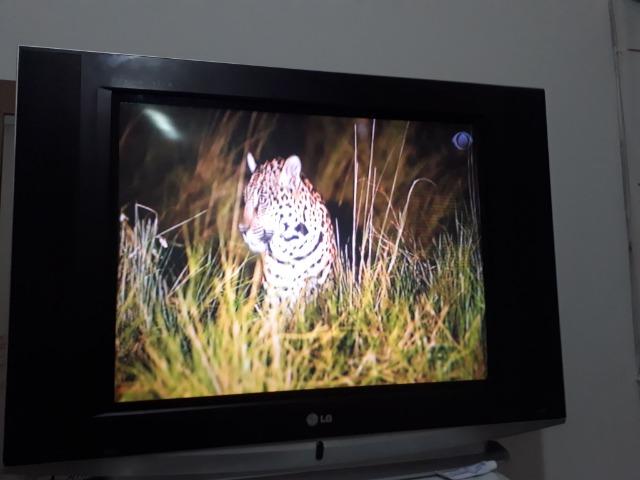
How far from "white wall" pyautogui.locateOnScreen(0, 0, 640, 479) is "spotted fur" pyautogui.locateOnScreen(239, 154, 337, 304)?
0.44 m

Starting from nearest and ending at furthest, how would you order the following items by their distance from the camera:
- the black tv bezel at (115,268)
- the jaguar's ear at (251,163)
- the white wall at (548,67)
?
the black tv bezel at (115,268)
the jaguar's ear at (251,163)
the white wall at (548,67)

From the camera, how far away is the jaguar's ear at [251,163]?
91 centimetres

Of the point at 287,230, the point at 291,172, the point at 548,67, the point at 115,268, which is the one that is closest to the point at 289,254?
the point at 287,230

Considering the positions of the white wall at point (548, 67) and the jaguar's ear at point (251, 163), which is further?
the white wall at point (548, 67)

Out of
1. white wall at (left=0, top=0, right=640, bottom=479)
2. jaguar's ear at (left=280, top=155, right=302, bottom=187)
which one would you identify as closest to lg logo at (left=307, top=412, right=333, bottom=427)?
jaguar's ear at (left=280, top=155, right=302, bottom=187)

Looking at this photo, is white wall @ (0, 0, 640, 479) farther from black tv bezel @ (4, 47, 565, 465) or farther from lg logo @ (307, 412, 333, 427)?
lg logo @ (307, 412, 333, 427)

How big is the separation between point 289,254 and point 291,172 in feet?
0.49

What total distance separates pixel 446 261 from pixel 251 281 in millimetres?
375

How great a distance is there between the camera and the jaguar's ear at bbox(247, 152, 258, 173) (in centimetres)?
91

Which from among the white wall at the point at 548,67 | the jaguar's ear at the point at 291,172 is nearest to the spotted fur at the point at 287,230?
the jaguar's ear at the point at 291,172

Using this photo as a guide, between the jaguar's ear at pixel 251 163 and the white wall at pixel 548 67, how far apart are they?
0.41 meters

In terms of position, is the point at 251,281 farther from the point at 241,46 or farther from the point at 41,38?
the point at 41,38

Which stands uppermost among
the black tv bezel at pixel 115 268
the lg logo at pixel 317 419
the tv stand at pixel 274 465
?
the black tv bezel at pixel 115 268

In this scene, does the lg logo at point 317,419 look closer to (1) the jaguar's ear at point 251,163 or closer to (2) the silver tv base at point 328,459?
(2) the silver tv base at point 328,459
